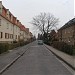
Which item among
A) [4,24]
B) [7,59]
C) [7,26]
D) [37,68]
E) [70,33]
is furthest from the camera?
[70,33]

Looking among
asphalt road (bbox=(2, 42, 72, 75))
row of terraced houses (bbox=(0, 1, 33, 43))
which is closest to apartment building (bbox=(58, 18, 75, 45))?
row of terraced houses (bbox=(0, 1, 33, 43))

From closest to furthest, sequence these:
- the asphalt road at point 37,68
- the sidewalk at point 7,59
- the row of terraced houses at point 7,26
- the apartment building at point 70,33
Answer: the asphalt road at point 37,68
the sidewalk at point 7,59
the row of terraced houses at point 7,26
the apartment building at point 70,33

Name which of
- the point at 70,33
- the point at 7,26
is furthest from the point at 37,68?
the point at 70,33

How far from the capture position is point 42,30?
293 feet

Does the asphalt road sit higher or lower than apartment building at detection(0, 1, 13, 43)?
lower

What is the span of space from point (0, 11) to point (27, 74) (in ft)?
104

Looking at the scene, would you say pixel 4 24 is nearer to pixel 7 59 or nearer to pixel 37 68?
pixel 7 59

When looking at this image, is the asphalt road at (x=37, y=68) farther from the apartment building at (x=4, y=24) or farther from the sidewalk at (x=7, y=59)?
the apartment building at (x=4, y=24)

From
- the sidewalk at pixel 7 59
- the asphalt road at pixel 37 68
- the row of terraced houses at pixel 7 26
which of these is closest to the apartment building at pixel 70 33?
the row of terraced houses at pixel 7 26

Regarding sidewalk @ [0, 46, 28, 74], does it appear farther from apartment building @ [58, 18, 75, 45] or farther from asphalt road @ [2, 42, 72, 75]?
apartment building @ [58, 18, 75, 45]

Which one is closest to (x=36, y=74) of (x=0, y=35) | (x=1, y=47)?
(x=1, y=47)

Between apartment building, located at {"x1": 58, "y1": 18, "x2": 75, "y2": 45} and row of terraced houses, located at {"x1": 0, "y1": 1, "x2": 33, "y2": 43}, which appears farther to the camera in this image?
apartment building, located at {"x1": 58, "y1": 18, "x2": 75, "y2": 45}

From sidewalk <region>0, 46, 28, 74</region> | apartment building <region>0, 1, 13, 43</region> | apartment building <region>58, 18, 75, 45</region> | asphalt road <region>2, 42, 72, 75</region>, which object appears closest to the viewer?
asphalt road <region>2, 42, 72, 75</region>

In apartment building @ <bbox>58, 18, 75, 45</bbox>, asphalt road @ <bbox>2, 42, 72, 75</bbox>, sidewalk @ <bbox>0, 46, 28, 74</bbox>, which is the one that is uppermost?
apartment building @ <bbox>58, 18, 75, 45</bbox>
